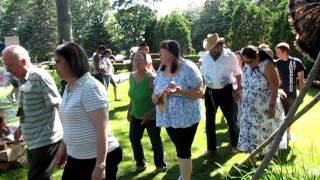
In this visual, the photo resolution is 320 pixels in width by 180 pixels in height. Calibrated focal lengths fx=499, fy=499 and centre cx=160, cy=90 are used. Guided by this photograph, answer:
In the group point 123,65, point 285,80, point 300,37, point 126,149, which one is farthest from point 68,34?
point 123,65

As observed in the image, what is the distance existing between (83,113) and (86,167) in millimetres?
451

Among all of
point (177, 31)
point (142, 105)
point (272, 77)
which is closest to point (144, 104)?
point (142, 105)

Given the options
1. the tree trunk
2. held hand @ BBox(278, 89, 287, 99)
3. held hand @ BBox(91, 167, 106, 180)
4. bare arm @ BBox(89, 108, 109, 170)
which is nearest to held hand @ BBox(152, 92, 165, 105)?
bare arm @ BBox(89, 108, 109, 170)

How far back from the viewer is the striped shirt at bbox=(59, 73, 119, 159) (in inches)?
143

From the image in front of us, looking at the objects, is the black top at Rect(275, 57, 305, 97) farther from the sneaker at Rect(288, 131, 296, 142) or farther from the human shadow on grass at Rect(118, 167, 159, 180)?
the human shadow on grass at Rect(118, 167, 159, 180)

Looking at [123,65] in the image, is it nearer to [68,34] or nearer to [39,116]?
Answer: [68,34]

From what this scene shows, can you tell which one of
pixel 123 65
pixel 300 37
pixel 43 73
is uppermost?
pixel 300 37

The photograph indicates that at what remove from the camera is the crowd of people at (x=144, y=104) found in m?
3.69

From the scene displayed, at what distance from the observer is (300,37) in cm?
232

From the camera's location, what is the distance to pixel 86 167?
380 cm

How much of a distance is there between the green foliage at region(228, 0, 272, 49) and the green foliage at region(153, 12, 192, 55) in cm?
716

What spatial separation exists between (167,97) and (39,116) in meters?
1.53

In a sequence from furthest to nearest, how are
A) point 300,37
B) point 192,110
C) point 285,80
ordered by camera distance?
point 285,80 < point 192,110 < point 300,37

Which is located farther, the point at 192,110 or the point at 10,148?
the point at 10,148
